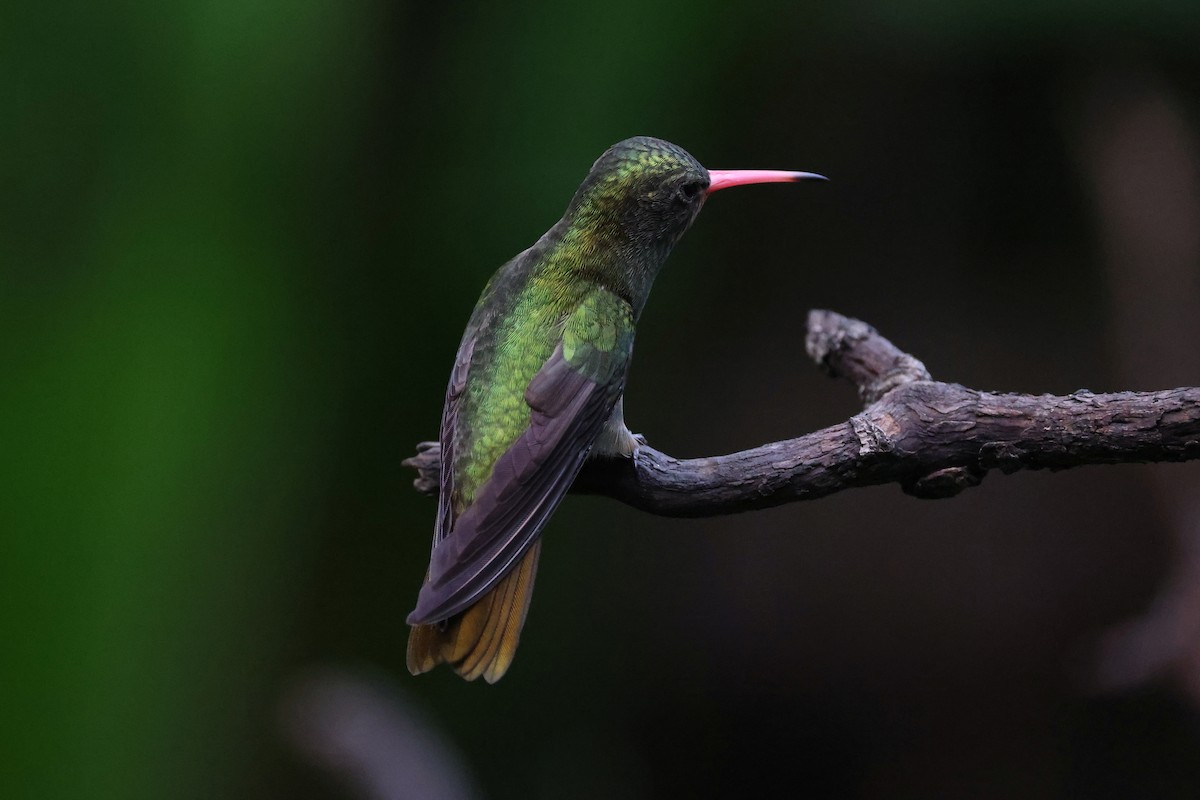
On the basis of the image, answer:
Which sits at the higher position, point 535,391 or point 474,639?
point 535,391

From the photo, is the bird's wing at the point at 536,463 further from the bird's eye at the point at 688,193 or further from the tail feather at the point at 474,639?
the bird's eye at the point at 688,193

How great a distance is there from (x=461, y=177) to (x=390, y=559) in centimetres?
123

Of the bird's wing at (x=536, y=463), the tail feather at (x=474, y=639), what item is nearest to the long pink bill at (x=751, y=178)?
the bird's wing at (x=536, y=463)

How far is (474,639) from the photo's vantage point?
1708mm

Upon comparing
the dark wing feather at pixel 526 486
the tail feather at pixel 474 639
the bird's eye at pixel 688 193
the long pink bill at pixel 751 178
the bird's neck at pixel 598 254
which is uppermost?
the long pink bill at pixel 751 178

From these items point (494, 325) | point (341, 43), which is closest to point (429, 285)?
point (341, 43)

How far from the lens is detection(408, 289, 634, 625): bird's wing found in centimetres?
164

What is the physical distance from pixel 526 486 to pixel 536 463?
0.04m

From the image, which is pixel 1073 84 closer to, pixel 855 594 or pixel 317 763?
pixel 855 594

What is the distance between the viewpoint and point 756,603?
375cm

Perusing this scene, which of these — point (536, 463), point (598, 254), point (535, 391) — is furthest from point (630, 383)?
point (536, 463)

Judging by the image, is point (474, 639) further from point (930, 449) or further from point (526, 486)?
point (930, 449)

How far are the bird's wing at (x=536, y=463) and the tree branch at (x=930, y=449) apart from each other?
0.14 m

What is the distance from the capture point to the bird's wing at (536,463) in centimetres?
164
